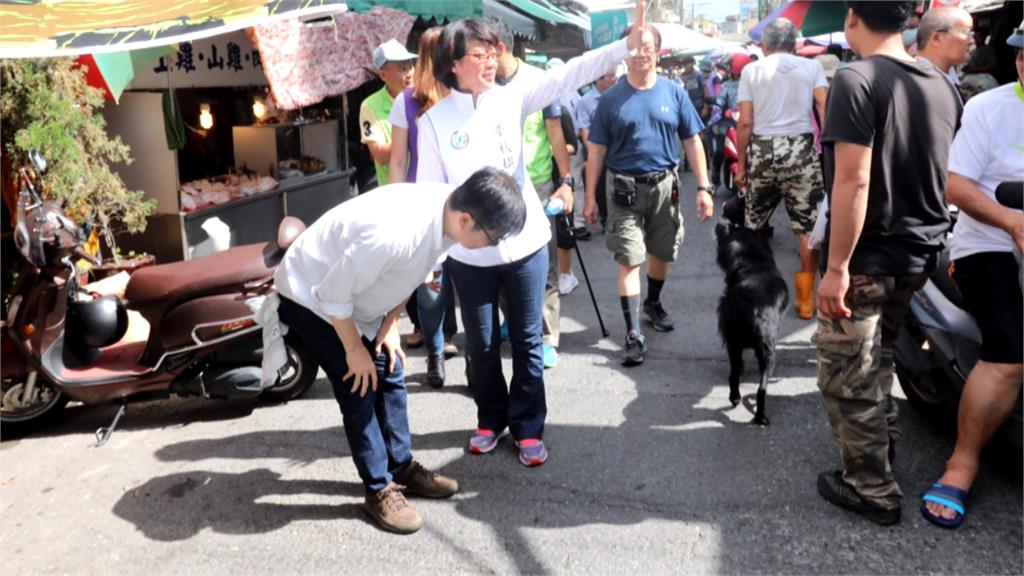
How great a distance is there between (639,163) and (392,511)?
2.70 m

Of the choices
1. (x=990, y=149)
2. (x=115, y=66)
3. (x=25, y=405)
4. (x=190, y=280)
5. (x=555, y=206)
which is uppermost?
(x=990, y=149)

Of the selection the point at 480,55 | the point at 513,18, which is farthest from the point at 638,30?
the point at 513,18

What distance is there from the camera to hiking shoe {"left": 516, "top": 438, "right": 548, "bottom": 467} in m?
3.77

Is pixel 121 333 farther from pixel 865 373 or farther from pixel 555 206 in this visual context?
pixel 865 373

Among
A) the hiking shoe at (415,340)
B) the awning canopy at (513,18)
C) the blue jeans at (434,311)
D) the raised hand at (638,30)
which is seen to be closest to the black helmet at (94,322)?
the blue jeans at (434,311)

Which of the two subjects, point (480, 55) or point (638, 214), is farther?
point (638, 214)

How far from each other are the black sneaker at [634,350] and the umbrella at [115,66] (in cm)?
373

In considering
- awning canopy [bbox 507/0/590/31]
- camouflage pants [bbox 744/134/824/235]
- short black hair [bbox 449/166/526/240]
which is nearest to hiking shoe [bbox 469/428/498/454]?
short black hair [bbox 449/166/526/240]

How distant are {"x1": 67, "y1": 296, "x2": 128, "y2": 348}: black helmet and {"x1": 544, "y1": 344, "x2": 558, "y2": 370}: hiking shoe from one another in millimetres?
2412

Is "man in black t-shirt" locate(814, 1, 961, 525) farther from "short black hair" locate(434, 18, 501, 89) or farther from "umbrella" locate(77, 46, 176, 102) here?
"umbrella" locate(77, 46, 176, 102)

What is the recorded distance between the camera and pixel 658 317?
5.69 m

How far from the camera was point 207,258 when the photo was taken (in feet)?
15.1

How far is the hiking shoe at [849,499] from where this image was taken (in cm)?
Result: 312

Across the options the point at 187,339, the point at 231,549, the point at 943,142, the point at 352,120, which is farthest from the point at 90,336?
the point at 352,120
